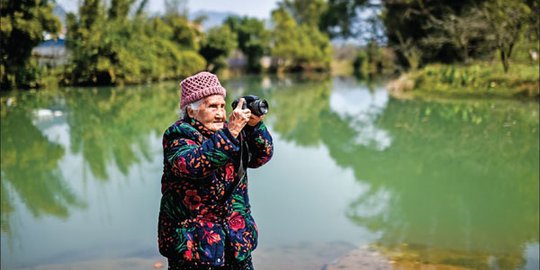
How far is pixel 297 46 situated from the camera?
1661 inches

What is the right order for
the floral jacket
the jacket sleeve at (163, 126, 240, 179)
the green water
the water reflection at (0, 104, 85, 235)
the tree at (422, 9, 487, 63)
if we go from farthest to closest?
the tree at (422, 9, 487, 63) → the water reflection at (0, 104, 85, 235) → the green water → the floral jacket → the jacket sleeve at (163, 126, 240, 179)

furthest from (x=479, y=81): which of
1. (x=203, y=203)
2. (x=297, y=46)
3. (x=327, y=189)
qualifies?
(x=297, y=46)

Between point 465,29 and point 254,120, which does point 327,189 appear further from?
point 465,29

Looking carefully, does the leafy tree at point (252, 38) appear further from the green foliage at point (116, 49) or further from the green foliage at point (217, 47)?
the green foliage at point (116, 49)

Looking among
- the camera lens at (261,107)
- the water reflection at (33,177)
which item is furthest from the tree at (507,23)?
the camera lens at (261,107)

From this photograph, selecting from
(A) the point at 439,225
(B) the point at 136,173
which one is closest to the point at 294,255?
(A) the point at 439,225

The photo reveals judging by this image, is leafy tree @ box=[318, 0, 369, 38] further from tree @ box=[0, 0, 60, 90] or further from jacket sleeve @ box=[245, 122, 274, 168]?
jacket sleeve @ box=[245, 122, 274, 168]

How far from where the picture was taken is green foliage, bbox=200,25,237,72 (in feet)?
112

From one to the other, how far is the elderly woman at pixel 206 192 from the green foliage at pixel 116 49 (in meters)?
22.7

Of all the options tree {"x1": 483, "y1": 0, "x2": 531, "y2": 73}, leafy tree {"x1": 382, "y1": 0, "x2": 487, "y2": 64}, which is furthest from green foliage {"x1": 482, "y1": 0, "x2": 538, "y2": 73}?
leafy tree {"x1": 382, "y1": 0, "x2": 487, "y2": 64}

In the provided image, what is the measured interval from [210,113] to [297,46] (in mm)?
40931

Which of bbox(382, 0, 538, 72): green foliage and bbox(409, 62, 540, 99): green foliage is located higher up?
bbox(382, 0, 538, 72): green foliage

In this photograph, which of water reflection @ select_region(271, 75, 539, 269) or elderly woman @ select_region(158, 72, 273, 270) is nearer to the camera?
elderly woman @ select_region(158, 72, 273, 270)

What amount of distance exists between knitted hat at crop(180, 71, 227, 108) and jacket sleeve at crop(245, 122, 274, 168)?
156mm
